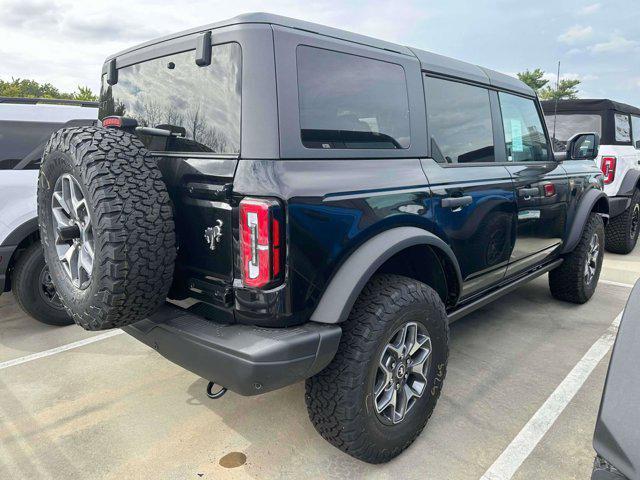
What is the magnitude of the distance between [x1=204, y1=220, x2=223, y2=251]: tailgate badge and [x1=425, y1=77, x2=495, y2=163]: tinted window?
131cm

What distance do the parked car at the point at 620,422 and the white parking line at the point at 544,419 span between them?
1.06 metres

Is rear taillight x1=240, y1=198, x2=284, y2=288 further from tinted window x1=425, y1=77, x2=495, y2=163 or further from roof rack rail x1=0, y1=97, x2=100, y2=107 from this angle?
roof rack rail x1=0, y1=97, x2=100, y2=107

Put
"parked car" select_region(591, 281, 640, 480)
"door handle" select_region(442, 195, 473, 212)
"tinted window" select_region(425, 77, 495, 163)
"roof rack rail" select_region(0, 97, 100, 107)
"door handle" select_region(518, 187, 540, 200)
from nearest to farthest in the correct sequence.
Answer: "parked car" select_region(591, 281, 640, 480) < "door handle" select_region(442, 195, 473, 212) < "tinted window" select_region(425, 77, 495, 163) < "door handle" select_region(518, 187, 540, 200) < "roof rack rail" select_region(0, 97, 100, 107)

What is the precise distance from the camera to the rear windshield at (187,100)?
1.90 metres

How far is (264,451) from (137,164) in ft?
4.95

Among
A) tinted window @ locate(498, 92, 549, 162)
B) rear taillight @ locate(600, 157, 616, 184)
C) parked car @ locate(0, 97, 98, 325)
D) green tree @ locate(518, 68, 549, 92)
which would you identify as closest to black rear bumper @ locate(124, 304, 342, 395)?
tinted window @ locate(498, 92, 549, 162)

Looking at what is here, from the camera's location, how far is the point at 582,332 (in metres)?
3.79

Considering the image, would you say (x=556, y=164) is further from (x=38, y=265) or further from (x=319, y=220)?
(x=38, y=265)

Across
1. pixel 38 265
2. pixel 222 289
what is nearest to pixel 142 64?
pixel 222 289

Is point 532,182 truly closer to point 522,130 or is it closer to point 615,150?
point 522,130

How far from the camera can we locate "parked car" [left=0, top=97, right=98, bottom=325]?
3.63 metres

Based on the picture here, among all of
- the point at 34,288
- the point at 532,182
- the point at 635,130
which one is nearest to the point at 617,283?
the point at 532,182

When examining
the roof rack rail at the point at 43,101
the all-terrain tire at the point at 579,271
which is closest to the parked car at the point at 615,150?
the all-terrain tire at the point at 579,271

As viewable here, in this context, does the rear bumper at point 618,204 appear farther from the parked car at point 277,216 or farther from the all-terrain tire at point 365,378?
the all-terrain tire at point 365,378
